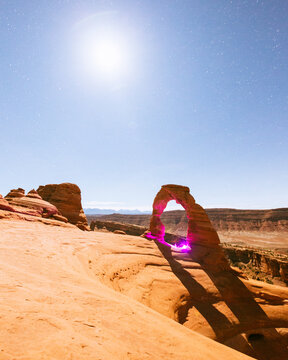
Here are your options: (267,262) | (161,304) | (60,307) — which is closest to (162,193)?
(161,304)

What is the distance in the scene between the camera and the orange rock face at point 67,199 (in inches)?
896

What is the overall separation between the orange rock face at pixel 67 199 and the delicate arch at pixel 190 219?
32.6ft

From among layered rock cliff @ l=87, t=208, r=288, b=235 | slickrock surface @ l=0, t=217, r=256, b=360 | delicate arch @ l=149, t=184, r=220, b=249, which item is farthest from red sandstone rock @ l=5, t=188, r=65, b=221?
layered rock cliff @ l=87, t=208, r=288, b=235

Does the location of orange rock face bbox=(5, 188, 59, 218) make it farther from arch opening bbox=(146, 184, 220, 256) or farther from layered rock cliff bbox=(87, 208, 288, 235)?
layered rock cliff bbox=(87, 208, 288, 235)

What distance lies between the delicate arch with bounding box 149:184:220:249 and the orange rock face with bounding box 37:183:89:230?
9927mm

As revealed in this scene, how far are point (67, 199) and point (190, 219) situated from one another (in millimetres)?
16910

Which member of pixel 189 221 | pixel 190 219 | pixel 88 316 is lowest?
pixel 88 316

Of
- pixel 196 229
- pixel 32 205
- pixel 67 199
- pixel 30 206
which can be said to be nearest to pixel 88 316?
pixel 196 229

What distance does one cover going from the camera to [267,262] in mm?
27141

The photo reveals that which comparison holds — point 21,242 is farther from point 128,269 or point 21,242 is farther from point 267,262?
point 267,262

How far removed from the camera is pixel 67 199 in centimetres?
2361

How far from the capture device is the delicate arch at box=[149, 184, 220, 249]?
15.4 meters

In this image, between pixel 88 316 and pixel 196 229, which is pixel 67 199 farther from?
pixel 88 316

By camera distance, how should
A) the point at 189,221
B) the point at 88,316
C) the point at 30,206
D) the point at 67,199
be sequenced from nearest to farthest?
the point at 88,316
the point at 30,206
the point at 189,221
the point at 67,199
